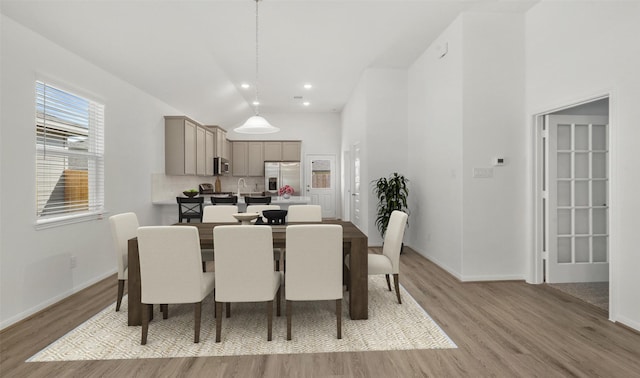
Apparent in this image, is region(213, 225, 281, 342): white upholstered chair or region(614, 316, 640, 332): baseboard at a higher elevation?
region(213, 225, 281, 342): white upholstered chair

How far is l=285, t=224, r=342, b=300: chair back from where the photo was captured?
2.30m

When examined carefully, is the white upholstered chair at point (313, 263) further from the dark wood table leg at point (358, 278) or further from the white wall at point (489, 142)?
the white wall at point (489, 142)

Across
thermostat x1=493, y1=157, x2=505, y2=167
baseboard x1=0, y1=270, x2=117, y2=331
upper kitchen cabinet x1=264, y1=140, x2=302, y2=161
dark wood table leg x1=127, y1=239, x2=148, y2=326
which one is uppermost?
upper kitchen cabinet x1=264, y1=140, x2=302, y2=161

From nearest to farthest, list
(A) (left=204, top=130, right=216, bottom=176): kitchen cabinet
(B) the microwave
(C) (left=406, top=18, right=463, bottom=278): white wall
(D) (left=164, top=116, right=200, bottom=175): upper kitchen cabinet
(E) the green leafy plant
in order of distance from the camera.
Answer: (C) (left=406, top=18, right=463, bottom=278): white wall < (E) the green leafy plant < (D) (left=164, top=116, right=200, bottom=175): upper kitchen cabinet < (A) (left=204, top=130, right=216, bottom=176): kitchen cabinet < (B) the microwave

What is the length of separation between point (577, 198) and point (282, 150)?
641cm

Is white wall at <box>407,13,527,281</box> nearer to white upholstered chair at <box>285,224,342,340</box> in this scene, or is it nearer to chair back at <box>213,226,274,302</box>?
white upholstered chair at <box>285,224,342,340</box>

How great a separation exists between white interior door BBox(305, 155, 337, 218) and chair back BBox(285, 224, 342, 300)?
6426mm

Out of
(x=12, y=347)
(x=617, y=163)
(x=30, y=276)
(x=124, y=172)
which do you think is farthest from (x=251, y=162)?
(x=617, y=163)

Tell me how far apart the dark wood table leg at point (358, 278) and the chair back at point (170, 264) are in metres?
1.20

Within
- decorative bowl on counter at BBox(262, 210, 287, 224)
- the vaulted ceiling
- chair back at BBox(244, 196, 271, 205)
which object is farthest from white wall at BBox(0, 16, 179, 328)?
decorative bowl on counter at BBox(262, 210, 287, 224)

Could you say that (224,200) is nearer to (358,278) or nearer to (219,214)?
(219,214)

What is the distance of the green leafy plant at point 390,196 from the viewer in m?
5.05

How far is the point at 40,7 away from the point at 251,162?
19.5 ft

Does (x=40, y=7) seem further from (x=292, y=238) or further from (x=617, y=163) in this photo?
(x=617, y=163)
